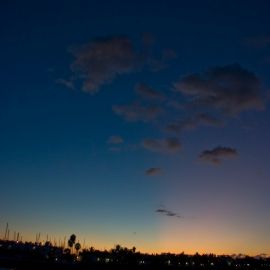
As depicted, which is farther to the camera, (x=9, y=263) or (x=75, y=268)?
(x=9, y=263)

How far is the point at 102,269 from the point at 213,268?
6273cm

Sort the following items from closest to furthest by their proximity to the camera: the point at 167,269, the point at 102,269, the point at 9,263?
the point at 102,269 → the point at 167,269 → the point at 9,263

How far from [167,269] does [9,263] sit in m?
77.3

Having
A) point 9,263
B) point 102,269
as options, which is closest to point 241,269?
point 102,269

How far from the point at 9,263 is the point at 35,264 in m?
21.3

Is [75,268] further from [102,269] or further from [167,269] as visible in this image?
[167,269]

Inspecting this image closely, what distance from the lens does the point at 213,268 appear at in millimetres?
197625

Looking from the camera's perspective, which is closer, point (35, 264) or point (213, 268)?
point (35, 264)

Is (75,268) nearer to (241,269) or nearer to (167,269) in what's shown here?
(167,269)

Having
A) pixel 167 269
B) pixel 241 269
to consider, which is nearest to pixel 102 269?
pixel 167 269

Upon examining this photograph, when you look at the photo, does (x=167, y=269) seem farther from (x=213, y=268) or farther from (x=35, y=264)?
(x=35, y=264)

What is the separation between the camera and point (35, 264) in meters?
180

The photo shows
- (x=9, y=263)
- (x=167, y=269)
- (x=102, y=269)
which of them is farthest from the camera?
(x=9, y=263)

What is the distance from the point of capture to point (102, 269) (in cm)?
16475
